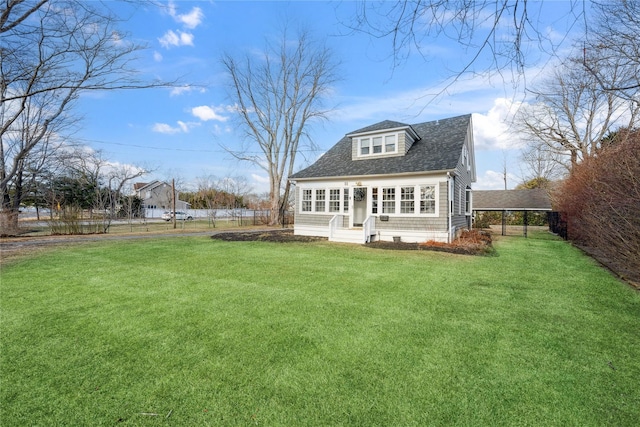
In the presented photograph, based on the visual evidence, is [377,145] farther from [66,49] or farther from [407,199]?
[66,49]

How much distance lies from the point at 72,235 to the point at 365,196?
52.4ft

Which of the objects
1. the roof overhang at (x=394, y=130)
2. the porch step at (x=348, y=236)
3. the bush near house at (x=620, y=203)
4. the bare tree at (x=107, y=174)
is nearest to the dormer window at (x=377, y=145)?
the roof overhang at (x=394, y=130)

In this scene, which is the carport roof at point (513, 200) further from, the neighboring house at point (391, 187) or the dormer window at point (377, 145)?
the dormer window at point (377, 145)

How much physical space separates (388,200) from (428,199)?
1760 mm

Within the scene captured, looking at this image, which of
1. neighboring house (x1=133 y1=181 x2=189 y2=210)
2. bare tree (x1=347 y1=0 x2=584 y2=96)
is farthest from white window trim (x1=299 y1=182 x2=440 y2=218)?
neighboring house (x1=133 y1=181 x2=189 y2=210)

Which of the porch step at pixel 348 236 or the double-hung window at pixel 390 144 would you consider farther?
the double-hung window at pixel 390 144

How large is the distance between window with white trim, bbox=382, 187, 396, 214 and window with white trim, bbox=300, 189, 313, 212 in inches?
162

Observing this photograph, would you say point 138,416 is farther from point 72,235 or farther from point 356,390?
point 72,235

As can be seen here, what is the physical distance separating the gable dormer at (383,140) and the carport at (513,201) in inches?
556

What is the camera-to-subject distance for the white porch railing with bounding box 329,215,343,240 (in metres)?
14.1

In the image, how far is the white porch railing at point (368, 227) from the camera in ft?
42.6

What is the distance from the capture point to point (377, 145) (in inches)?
598

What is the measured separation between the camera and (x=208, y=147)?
28.6m

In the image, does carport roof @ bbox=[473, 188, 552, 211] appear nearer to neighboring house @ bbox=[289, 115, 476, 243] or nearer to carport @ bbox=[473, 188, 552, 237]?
carport @ bbox=[473, 188, 552, 237]
